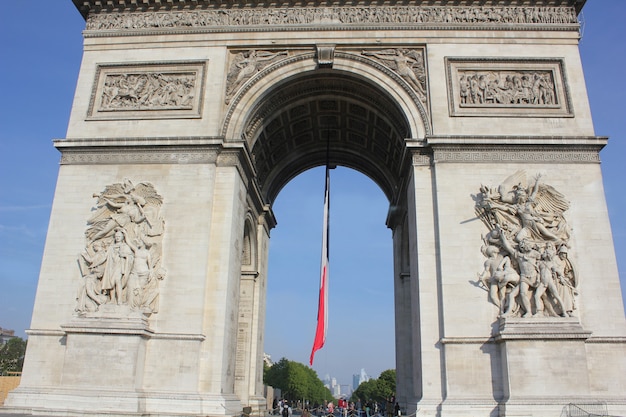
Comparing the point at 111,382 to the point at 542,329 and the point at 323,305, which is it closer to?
the point at 323,305

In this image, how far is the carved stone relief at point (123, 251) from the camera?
1525cm

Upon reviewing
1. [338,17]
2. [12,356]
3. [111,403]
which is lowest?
[111,403]

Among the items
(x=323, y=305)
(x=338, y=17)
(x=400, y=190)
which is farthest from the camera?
(x=400, y=190)

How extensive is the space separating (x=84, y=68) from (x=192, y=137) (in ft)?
17.2

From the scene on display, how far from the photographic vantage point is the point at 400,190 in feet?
68.6

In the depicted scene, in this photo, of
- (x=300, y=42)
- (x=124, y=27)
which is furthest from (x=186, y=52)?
(x=300, y=42)

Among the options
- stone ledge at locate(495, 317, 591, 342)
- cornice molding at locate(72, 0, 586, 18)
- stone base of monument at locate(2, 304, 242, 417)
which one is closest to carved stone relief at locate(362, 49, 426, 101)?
cornice molding at locate(72, 0, 586, 18)

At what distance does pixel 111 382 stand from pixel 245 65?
11.0 meters

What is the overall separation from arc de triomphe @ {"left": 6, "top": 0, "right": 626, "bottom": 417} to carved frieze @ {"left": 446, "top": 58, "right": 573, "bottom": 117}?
0.21 ft

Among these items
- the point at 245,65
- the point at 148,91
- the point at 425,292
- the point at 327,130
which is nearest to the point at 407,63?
the point at 245,65

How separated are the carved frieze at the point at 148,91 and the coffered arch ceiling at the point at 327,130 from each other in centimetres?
230

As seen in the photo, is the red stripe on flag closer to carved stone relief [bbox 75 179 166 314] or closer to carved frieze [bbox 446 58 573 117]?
carved stone relief [bbox 75 179 166 314]

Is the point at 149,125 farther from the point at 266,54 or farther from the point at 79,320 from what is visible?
the point at 79,320

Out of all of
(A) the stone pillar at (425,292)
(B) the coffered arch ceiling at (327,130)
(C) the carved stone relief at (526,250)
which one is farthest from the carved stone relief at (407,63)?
(C) the carved stone relief at (526,250)
